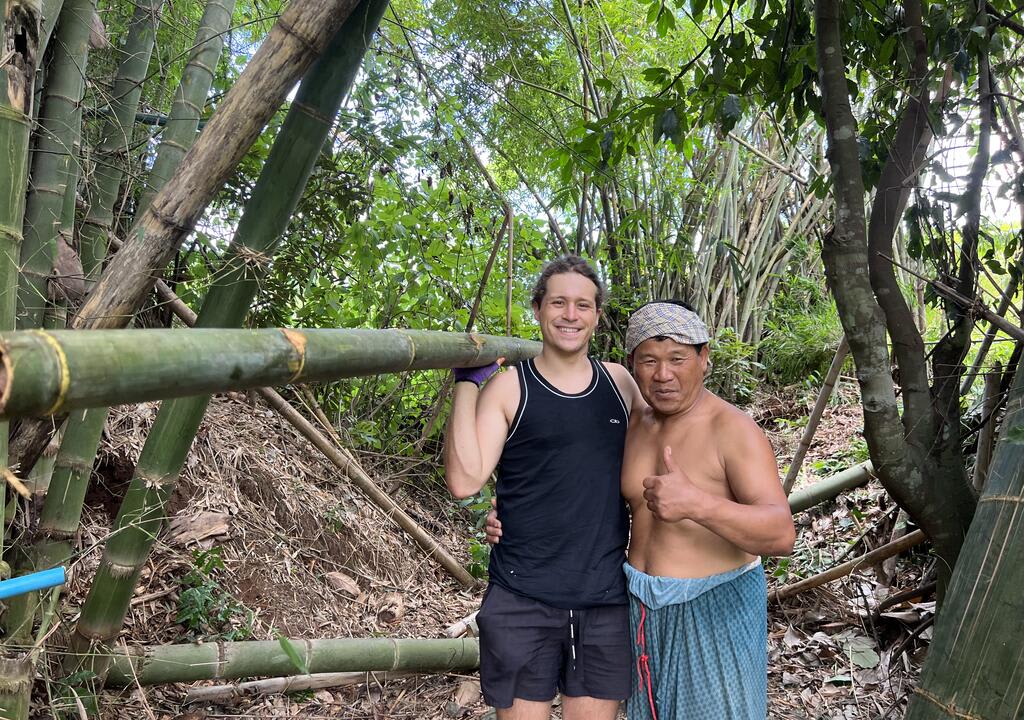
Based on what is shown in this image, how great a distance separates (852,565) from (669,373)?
209cm

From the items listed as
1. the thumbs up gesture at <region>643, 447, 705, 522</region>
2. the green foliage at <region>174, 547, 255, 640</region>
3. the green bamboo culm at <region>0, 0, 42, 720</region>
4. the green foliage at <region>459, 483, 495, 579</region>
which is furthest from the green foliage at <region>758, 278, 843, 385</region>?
the green bamboo culm at <region>0, 0, 42, 720</region>

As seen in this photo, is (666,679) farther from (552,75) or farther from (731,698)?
(552,75)

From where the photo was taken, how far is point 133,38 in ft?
9.21

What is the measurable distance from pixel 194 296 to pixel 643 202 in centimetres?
347

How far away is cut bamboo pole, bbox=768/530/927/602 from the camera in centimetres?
337

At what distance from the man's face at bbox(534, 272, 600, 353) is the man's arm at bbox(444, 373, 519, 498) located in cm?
16

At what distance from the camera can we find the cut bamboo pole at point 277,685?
2.82 metres

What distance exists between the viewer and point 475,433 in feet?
6.89

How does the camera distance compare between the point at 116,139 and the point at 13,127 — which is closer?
the point at 13,127

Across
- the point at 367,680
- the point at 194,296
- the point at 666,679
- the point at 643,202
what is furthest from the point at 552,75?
the point at 666,679

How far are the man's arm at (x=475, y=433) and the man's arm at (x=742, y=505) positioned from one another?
1.45ft

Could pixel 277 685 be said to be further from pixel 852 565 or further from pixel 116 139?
pixel 852 565

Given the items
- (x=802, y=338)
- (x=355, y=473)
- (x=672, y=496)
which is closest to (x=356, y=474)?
(x=355, y=473)

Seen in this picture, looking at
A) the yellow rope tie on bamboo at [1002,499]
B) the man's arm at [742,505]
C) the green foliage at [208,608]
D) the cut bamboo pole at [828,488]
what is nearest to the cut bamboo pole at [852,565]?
the cut bamboo pole at [828,488]
